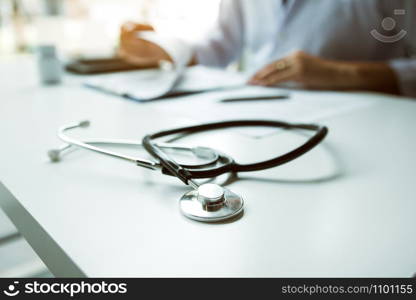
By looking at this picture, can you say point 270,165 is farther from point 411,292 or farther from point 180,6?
point 180,6

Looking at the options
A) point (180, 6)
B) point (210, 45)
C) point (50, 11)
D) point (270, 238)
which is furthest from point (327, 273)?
point (50, 11)

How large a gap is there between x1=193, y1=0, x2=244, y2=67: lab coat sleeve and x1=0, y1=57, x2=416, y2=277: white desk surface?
950mm

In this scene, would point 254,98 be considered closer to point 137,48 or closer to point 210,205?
point 210,205

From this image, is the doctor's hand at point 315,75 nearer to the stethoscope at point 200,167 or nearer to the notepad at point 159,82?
the notepad at point 159,82

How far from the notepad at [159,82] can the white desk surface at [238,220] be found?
0.25 metres

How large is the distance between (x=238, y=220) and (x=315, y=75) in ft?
2.23

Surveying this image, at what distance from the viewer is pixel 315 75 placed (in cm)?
86

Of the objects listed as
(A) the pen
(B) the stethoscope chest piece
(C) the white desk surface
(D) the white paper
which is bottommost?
(D) the white paper

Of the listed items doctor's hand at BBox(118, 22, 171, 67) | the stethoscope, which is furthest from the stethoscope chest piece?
doctor's hand at BBox(118, 22, 171, 67)

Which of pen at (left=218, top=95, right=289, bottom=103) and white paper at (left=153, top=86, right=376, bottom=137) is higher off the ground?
pen at (left=218, top=95, right=289, bottom=103)

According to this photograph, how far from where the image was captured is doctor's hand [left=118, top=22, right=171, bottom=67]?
3.49 ft

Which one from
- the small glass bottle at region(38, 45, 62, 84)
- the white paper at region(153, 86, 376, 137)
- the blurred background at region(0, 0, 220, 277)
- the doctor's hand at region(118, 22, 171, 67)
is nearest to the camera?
the white paper at region(153, 86, 376, 137)

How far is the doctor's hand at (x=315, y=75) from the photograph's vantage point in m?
0.85

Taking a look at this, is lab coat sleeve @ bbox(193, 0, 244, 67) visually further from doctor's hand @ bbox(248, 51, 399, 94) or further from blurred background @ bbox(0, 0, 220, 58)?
blurred background @ bbox(0, 0, 220, 58)
